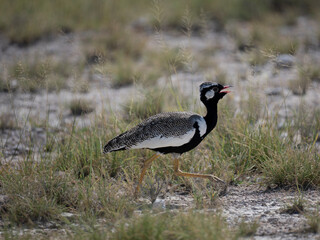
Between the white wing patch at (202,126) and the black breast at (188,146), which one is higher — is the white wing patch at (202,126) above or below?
above

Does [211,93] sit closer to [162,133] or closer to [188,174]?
[162,133]

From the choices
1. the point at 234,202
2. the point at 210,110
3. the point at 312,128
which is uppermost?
the point at 210,110

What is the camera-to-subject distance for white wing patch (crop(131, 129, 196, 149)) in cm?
506

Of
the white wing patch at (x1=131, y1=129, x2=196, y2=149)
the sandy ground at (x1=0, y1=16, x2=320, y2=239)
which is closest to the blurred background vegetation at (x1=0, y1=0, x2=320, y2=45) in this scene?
the sandy ground at (x1=0, y1=16, x2=320, y2=239)

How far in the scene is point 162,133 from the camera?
5.11m

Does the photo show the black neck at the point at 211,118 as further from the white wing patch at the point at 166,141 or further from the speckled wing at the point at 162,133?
the white wing patch at the point at 166,141

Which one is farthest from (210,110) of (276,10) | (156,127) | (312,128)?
(276,10)

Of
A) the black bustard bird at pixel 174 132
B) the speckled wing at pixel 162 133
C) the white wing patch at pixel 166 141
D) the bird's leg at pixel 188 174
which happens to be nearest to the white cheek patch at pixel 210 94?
the black bustard bird at pixel 174 132

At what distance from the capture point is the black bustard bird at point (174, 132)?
16.7ft

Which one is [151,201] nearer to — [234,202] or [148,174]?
[148,174]

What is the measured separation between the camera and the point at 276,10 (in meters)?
13.0

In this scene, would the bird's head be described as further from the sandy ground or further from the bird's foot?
the bird's foot

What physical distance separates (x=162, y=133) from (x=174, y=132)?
0.12 meters

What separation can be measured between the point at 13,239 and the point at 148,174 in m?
1.70
